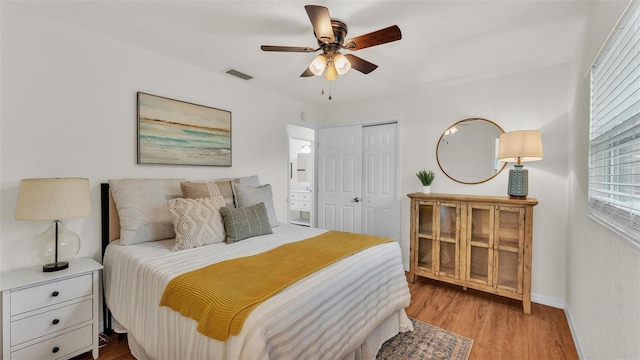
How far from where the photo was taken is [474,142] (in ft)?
10.2

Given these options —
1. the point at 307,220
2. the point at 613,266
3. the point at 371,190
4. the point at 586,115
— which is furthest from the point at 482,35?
the point at 307,220

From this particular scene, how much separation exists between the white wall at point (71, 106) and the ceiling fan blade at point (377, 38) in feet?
5.98

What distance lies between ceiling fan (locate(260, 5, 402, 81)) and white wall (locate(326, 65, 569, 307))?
1.63m

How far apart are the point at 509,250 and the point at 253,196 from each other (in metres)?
2.56

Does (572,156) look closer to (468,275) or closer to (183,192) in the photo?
(468,275)

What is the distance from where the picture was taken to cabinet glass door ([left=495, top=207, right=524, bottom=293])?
2576 millimetres

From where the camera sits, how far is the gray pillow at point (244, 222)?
2201mm

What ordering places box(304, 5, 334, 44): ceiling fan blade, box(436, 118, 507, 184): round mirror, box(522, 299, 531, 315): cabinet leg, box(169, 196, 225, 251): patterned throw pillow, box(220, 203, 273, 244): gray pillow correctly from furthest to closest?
box(436, 118, 507, 184): round mirror, box(522, 299, 531, 315): cabinet leg, box(220, 203, 273, 244): gray pillow, box(169, 196, 225, 251): patterned throw pillow, box(304, 5, 334, 44): ceiling fan blade

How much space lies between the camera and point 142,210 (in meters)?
2.15

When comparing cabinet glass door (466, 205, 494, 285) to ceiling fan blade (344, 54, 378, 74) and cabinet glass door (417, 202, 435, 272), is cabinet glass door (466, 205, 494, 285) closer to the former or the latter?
cabinet glass door (417, 202, 435, 272)

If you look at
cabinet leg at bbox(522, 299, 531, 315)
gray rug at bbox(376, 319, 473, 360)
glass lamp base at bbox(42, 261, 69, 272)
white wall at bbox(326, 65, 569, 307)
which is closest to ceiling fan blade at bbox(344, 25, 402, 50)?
white wall at bbox(326, 65, 569, 307)

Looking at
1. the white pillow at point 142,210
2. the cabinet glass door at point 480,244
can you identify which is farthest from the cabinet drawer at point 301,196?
the white pillow at point 142,210

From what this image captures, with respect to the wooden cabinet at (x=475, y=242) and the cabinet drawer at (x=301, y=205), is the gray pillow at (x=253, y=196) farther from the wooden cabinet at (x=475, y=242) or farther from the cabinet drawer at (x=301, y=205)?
the cabinet drawer at (x=301, y=205)

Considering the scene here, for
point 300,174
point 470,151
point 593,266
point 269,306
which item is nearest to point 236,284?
point 269,306
